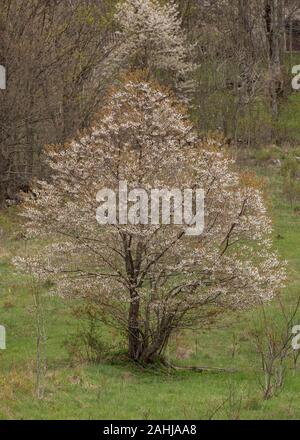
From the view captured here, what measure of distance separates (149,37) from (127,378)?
27338 mm

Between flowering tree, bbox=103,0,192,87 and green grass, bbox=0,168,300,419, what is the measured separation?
17.6 m

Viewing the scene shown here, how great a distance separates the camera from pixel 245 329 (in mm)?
Result: 18953

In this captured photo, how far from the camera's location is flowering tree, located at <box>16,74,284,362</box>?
52.0 ft

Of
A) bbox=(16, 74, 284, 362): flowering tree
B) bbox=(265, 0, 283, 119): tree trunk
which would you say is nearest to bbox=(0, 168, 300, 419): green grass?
bbox=(16, 74, 284, 362): flowering tree

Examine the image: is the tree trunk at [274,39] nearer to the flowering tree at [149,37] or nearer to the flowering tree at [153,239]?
the flowering tree at [149,37]

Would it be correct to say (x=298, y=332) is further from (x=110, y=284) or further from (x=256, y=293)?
(x=110, y=284)

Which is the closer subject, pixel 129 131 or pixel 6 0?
pixel 129 131

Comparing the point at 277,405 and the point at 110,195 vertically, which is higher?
the point at 110,195

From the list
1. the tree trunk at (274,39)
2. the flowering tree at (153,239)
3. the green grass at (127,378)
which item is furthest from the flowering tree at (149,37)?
the flowering tree at (153,239)

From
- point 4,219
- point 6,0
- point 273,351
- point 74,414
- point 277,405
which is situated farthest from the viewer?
point 6,0

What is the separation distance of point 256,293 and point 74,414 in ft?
19.5

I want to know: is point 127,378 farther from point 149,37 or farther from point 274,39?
point 274,39
